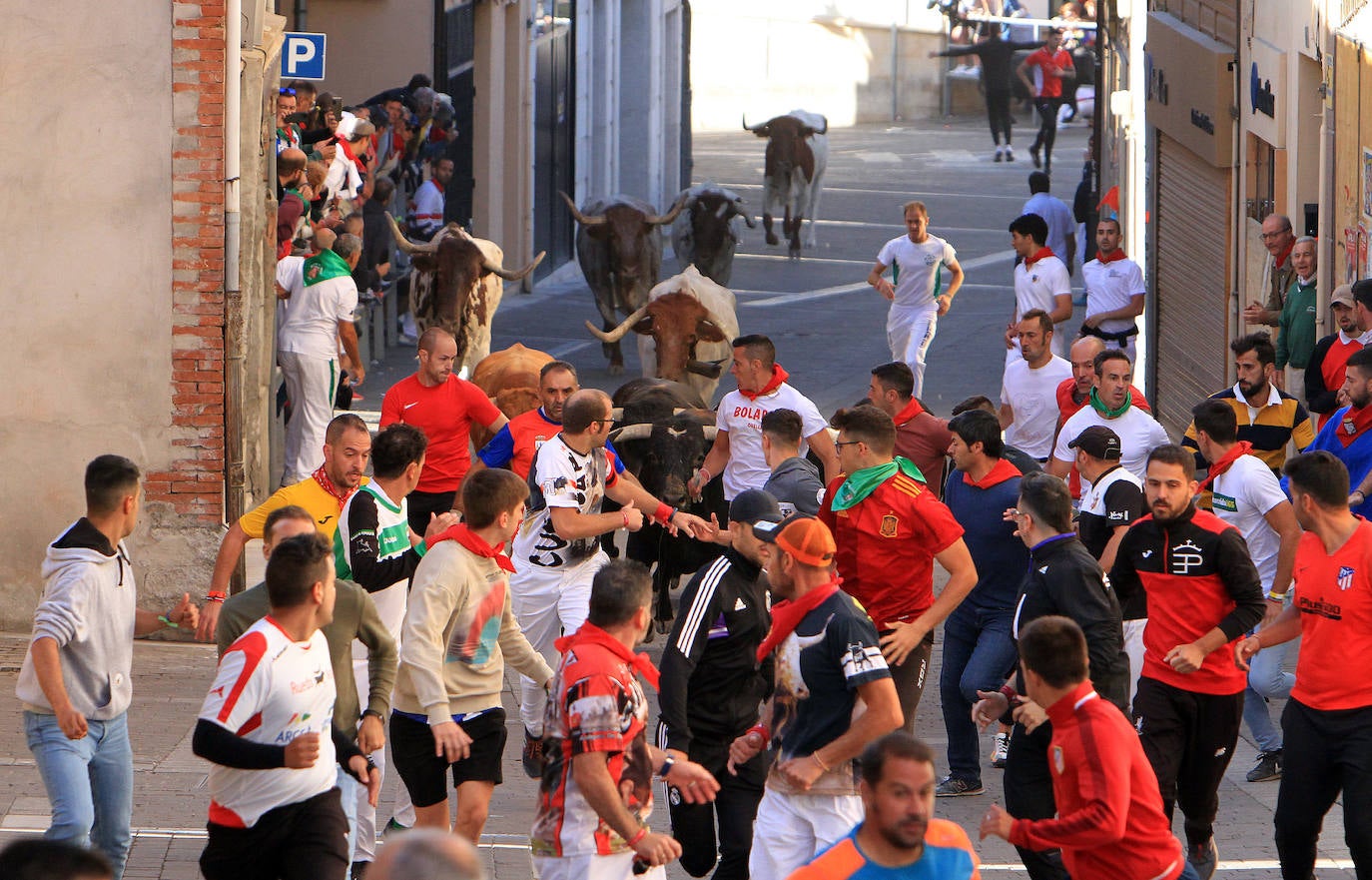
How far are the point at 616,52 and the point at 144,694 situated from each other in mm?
25144

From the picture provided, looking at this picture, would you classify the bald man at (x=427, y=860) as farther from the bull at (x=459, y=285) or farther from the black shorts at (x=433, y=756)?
the bull at (x=459, y=285)

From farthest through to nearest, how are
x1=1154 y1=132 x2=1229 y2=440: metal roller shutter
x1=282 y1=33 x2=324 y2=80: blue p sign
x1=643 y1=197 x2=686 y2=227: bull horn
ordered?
1. x1=643 y1=197 x2=686 y2=227: bull horn
2. x1=1154 y1=132 x2=1229 y2=440: metal roller shutter
3. x1=282 y1=33 x2=324 y2=80: blue p sign

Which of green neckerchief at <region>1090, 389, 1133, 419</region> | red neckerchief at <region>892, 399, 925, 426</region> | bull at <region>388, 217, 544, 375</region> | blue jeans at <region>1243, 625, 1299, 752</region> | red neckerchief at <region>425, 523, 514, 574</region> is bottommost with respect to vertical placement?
blue jeans at <region>1243, 625, 1299, 752</region>

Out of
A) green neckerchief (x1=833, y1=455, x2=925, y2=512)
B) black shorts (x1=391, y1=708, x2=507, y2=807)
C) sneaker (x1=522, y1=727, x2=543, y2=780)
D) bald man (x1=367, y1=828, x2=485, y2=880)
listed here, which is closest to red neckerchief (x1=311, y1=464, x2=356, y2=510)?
black shorts (x1=391, y1=708, x2=507, y2=807)

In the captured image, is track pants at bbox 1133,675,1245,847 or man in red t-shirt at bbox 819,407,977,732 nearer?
track pants at bbox 1133,675,1245,847

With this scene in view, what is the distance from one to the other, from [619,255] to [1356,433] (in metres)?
14.8

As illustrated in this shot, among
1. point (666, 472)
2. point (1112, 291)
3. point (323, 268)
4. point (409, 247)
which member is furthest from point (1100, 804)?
point (409, 247)

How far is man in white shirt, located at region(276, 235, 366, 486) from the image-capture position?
14727 millimetres

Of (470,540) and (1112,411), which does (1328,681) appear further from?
(1112,411)

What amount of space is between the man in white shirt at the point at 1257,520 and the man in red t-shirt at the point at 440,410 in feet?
13.2

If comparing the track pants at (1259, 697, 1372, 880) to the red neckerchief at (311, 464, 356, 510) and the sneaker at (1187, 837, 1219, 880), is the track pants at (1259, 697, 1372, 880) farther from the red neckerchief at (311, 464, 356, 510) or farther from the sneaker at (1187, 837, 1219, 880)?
the red neckerchief at (311, 464, 356, 510)

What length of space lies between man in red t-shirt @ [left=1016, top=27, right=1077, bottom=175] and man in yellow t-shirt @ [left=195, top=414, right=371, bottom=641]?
3550 cm

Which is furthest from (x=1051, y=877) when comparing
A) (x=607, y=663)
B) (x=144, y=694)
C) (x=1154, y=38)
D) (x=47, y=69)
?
(x=1154, y=38)

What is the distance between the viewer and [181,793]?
877cm
